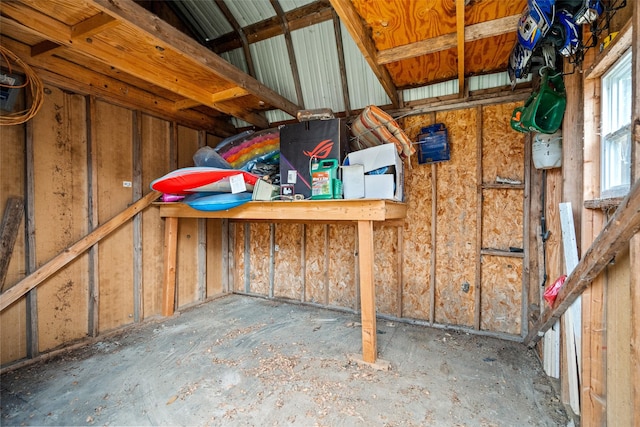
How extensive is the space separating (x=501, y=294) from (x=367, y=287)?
5.01 feet

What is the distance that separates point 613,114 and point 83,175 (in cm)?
388

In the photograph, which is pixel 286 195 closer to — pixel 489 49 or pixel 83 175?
pixel 83 175

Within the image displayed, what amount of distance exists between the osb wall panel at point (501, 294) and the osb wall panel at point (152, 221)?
354 cm

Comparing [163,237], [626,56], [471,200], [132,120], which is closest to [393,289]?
[471,200]

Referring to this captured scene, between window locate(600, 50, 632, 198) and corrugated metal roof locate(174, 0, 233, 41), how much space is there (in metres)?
3.51

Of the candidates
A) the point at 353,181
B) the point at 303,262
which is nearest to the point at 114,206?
the point at 303,262

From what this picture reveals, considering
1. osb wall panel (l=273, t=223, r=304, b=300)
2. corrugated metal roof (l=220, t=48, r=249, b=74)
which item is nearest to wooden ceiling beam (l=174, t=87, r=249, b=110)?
corrugated metal roof (l=220, t=48, r=249, b=74)

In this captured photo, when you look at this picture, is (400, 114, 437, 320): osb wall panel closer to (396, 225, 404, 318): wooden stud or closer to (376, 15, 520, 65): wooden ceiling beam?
(396, 225, 404, 318): wooden stud

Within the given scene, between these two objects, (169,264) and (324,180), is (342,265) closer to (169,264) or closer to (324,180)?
(324,180)

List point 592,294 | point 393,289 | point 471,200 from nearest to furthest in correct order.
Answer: point 592,294 → point 471,200 → point 393,289

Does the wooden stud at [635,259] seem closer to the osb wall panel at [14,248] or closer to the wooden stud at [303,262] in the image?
the wooden stud at [303,262]

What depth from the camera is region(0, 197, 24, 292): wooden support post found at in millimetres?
2027

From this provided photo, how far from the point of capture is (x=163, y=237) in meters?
3.22

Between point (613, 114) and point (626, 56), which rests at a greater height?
point (626, 56)
